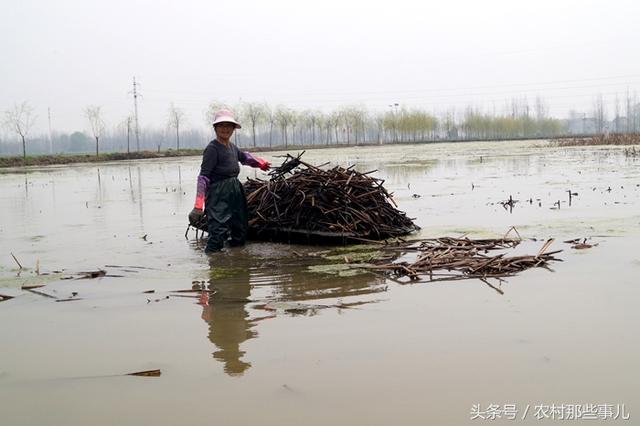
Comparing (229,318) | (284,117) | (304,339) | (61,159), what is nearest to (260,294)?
(229,318)

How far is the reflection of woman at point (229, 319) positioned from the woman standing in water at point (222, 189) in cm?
157

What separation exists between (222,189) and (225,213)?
1.01 ft

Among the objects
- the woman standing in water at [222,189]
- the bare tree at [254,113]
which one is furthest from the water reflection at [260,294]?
the bare tree at [254,113]

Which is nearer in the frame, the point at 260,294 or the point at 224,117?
the point at 260,294

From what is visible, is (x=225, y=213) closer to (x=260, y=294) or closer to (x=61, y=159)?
(x=260, y=294)

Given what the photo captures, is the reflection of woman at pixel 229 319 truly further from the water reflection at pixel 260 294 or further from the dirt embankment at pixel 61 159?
the dirt embankment at pixel 61 159

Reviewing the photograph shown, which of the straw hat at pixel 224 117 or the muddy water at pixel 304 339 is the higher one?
the straw hat at pixel 224 117

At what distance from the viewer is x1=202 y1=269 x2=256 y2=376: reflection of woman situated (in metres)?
3.48

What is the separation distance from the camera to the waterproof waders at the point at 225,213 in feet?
23.5

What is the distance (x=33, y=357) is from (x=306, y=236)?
4121 millimetres

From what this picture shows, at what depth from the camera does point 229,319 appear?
4.28 metres

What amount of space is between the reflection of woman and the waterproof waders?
58.8 inches

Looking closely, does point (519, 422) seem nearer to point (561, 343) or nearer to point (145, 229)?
point (561, 343)

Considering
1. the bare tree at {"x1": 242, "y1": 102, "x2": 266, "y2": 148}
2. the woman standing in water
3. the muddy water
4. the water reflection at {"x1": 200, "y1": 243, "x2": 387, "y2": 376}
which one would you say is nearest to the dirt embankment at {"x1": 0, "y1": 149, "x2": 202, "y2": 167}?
the bare tree at {"x1": 242, "y1": 102, "x2": 266, "y2": 148}
